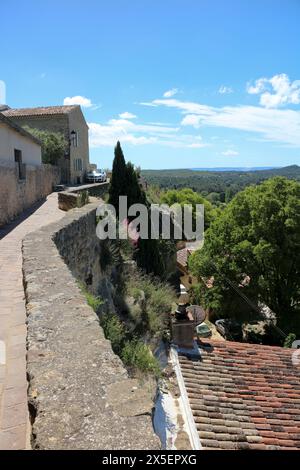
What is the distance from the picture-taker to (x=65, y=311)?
3.22 m

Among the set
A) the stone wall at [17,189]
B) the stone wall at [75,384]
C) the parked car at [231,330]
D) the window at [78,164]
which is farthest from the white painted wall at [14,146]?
the parked car at [231,330]

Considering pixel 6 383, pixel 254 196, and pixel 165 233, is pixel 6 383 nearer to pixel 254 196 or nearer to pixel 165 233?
pixel 165 233

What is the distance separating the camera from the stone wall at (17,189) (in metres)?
10.6

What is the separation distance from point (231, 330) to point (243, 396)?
12.4 metres

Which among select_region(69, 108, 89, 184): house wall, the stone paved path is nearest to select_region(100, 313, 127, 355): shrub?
the stone paved path

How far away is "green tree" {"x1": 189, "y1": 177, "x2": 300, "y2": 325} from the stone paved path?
465 inches

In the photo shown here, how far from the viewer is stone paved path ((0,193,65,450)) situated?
247cm

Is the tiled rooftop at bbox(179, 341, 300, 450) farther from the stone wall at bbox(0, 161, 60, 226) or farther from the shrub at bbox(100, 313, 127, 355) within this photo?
the stone wall at bbox(0, 161, 60, 226)

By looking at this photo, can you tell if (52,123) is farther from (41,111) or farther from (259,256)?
(259,256)

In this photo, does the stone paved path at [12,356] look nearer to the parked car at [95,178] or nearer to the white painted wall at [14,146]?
the white painted wall at [14,146]

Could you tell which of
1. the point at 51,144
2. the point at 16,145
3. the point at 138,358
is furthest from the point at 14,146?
the point at 51,144

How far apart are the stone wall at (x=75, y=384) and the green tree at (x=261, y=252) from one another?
13.7 m

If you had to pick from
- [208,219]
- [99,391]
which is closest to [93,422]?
[99,391]

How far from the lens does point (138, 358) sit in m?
5.36
